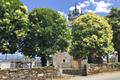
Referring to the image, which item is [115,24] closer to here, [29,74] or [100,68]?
[100,68]

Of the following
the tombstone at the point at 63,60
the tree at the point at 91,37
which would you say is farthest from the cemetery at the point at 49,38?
the tombstone at the point at 63,60

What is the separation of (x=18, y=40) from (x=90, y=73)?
1014cm

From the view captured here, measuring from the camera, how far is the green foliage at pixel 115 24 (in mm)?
47000

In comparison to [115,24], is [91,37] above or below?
below

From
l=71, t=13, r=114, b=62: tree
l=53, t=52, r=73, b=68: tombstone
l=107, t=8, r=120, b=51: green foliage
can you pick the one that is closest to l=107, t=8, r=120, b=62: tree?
l=107, t=8, r=120, b=51: green foliage

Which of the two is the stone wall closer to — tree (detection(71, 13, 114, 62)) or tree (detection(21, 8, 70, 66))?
tree (detection(71, 13, 114, 62))

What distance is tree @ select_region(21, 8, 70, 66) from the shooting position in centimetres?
3444

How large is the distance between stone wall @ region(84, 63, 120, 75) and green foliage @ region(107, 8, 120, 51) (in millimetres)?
5219

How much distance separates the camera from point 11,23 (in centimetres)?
3100

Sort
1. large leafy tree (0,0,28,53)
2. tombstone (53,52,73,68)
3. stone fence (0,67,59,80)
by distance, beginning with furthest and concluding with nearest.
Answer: tombstone (53,52,73,68)
large leafy tree (0,0,28,53)
stone fence (0,67,59,80)

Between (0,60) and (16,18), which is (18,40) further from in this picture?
(0,60)

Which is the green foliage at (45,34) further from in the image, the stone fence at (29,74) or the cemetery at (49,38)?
the stone fence at (29,74)

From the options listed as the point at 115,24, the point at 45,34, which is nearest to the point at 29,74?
the point at 45,34

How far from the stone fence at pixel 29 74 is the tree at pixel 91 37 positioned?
10455 mm
